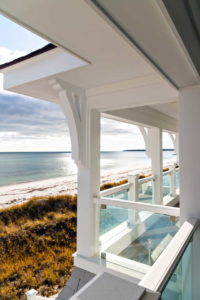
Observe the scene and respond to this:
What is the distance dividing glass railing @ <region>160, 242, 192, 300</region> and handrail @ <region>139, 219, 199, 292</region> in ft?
0.18

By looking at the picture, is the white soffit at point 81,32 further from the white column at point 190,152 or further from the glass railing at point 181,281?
the glass railing at point 181,281

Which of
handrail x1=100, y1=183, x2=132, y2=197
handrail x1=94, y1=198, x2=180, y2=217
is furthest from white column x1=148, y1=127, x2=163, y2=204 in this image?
handrail x1=94, y1=198, x2=180, y2=217

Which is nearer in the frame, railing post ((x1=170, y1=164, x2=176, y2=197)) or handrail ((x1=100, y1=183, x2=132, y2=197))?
handrail ((x1=100, y1=183, x2=132, y2=197))

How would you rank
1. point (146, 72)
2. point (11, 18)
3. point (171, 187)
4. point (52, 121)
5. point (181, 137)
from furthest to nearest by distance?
point (52, 121)
point (171, 187)
point (146, 72)
point (181, 137)
point (11, 18)

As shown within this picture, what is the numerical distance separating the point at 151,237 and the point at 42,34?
7.89ft

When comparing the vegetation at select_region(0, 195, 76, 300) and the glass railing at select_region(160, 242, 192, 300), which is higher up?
the glass railing at select_region(160, 242, 192, 300)

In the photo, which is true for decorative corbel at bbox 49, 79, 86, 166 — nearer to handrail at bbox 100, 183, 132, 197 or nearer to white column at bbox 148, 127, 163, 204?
handrail at bbox 100, 183, 132, 197

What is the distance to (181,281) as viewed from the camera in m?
1.17

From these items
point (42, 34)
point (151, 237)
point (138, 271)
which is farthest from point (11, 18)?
point (138, 271)

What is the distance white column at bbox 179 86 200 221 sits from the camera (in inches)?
66.1

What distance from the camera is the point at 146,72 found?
6.91ft

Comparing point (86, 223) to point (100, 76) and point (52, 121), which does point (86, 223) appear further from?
point (52, 121)

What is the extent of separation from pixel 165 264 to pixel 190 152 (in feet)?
3.46

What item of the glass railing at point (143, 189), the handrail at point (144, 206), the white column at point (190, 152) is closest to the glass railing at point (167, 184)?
the glass railing at point (143, 189)
